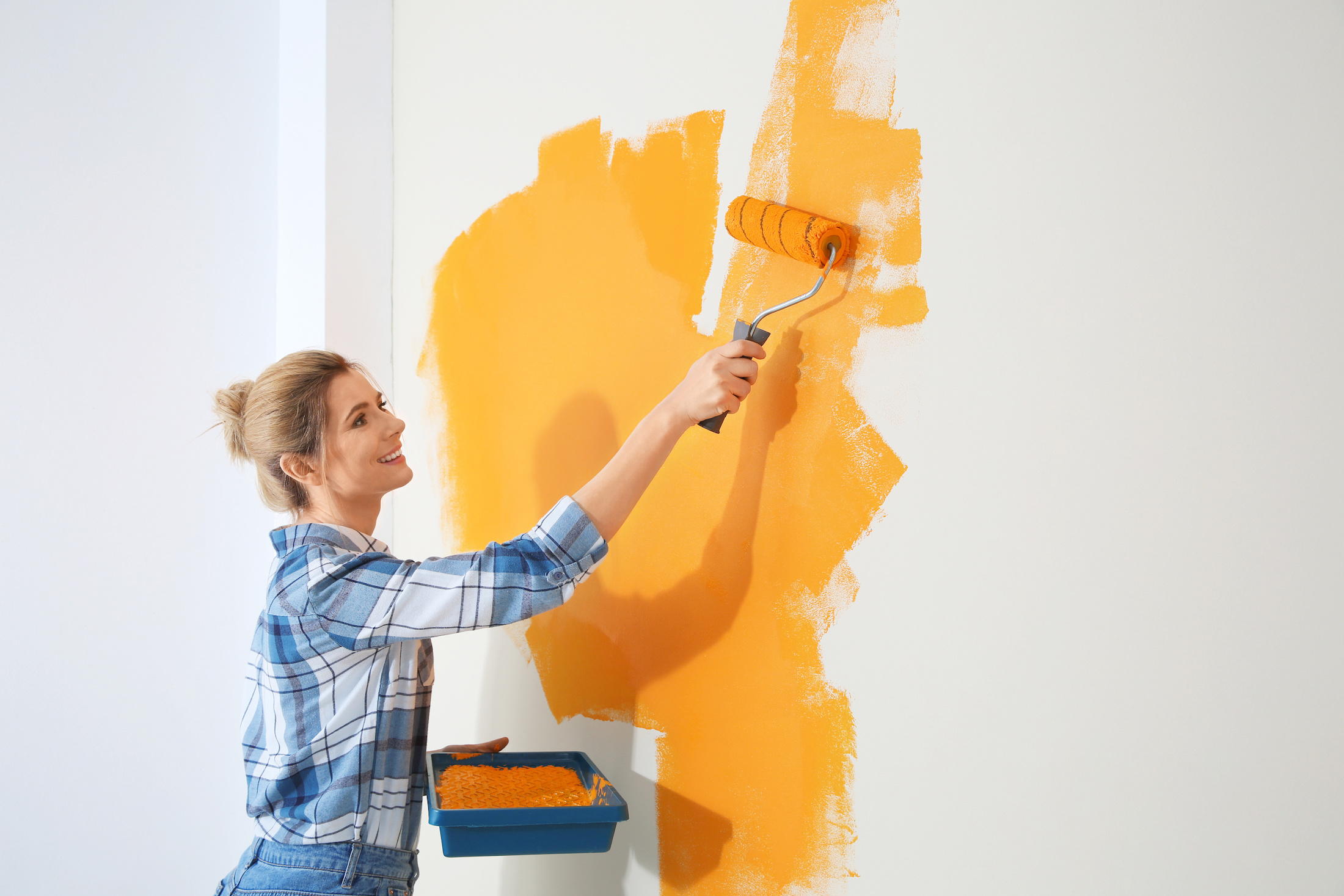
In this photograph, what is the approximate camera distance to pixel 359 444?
123 centimetres

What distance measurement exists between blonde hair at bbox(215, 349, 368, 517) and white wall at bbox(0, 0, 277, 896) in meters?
0.83

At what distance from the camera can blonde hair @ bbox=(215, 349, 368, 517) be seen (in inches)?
47.5

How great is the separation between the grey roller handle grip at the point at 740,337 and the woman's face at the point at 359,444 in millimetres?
479

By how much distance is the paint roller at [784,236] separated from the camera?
3.07 ft

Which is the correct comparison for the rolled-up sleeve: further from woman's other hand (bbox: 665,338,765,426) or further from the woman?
woman's other hand (bbox: 665,338,765,426)

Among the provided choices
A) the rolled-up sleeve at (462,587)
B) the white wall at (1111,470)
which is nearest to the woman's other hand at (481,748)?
the rolled-up sleeve at (462,587)

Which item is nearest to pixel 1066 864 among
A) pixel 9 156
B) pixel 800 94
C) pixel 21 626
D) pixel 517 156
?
pixel 800 94

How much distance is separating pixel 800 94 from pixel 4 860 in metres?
2.07

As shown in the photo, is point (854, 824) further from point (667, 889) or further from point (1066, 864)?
point (667, 889)

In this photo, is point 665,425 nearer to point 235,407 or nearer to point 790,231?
point 790,231

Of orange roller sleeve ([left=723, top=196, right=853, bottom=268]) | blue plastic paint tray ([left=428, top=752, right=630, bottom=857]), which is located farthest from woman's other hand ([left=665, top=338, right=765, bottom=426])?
blue plastic paint tray ([left=428, top=752, right=630, bottom=857])

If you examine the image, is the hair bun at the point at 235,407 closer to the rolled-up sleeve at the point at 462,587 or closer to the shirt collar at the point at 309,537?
the shirt collar at the point at 309,537

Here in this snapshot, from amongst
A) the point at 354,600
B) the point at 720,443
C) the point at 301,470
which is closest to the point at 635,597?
the point at 720,443

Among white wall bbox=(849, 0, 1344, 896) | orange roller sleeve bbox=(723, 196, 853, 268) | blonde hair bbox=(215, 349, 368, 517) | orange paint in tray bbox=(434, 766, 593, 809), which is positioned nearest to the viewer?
white wall bbox=(849, 0, 1344, 896)
